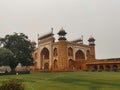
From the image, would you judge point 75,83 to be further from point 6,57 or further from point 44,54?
point 44,54

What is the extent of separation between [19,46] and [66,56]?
658 inches

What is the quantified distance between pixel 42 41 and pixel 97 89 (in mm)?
49964

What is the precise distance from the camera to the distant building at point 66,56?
54.9m

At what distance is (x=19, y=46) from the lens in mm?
44656

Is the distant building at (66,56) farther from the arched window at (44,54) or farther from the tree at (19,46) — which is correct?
the tree at (19,46)

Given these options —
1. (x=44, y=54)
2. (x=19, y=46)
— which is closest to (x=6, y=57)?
(x=19, y=46)

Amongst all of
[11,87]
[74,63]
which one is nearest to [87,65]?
[74,63]

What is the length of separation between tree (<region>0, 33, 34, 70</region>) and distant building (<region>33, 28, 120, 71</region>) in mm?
11289

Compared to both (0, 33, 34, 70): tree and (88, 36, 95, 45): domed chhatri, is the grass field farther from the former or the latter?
(88, 36, 95, 45): domed chhatri

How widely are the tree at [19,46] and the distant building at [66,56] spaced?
11.3 meters

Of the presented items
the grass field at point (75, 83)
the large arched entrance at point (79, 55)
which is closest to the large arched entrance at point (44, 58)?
the large arched entrance at point (79, 55)

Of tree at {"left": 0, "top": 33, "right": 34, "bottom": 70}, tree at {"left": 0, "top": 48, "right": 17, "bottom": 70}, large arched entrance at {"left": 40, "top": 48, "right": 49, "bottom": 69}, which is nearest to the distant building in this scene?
large arched entrance at {"left": 40, "top": 48, "right": 49, "bottom": 69}

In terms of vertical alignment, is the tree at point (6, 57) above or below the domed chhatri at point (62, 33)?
below

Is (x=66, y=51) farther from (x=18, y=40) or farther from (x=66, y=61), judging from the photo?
(x=18, y=40)
